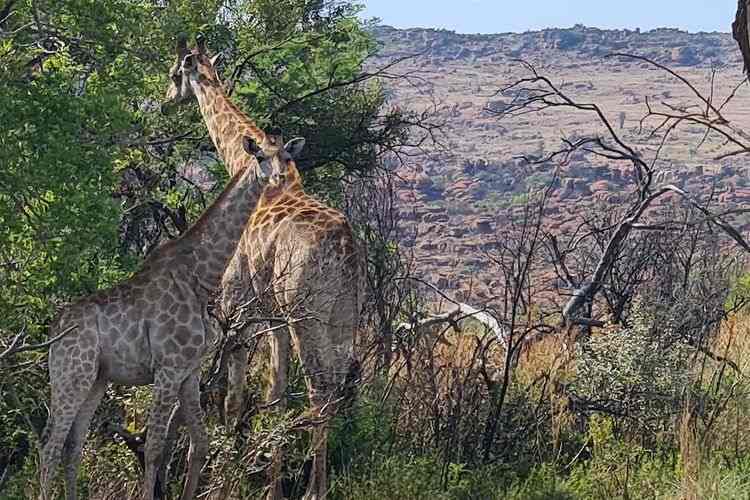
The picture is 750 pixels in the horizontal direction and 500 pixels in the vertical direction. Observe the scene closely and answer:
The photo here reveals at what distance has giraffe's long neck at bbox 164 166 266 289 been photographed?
22.5ft

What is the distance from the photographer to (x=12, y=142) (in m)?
A: 6.51

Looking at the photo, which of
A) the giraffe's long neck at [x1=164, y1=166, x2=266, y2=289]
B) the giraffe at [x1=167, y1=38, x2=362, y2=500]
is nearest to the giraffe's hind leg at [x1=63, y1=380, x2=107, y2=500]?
the giraffe's long neck at [x1=164, y1=166, x2=266, y2=289]

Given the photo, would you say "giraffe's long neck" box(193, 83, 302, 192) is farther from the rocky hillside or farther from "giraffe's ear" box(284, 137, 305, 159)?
"giraffe's ear" box(284, 137, 305, 159)

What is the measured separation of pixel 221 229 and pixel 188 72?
3173 mm

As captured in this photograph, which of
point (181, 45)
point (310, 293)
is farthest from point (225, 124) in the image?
point (310, 293)

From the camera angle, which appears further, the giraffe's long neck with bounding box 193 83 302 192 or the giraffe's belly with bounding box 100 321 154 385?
the giraffe's long neck with bounding box 193 83 302 192

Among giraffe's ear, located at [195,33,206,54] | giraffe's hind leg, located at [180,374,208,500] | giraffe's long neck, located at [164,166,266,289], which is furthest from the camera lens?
giraffe's ear, located at [195,33,206,54]

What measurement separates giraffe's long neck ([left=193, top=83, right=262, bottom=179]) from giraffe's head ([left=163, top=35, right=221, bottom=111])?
0.21 ft

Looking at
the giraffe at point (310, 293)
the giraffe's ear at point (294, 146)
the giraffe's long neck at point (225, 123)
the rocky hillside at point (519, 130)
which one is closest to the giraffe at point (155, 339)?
the giraffe's ear at point (294, 146)

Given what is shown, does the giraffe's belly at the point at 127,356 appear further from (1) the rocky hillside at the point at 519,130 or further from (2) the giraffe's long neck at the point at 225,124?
(1) the rocky hillside at the point at 519,130

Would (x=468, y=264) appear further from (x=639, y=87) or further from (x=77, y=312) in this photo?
(x=639, y=87)

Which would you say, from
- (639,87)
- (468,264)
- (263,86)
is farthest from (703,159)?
(263,86)

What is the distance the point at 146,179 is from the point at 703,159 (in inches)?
1611

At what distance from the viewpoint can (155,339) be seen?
651 centimetres
